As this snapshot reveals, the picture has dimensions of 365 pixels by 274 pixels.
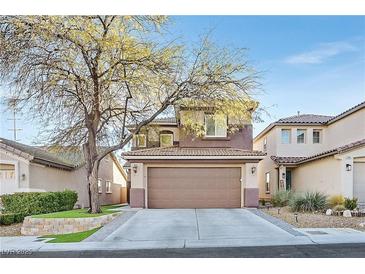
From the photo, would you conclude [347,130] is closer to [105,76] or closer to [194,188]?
[194,188]

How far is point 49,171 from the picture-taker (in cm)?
917

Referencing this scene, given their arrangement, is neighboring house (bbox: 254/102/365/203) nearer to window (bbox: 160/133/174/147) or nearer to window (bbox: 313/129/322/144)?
window (bbox: 313/129/322/144)

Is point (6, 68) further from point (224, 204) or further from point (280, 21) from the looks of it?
point (224, 204)

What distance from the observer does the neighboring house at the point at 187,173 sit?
1215 cm

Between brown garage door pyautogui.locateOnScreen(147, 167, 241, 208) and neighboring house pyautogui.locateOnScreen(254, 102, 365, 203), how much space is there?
2.41 m

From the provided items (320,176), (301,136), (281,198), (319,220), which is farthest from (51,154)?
(301,136)

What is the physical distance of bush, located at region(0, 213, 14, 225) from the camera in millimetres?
8758

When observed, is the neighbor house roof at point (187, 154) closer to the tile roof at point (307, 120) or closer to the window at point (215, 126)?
the window at point (215, 126)

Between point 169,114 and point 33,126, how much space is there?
3826 millimetres

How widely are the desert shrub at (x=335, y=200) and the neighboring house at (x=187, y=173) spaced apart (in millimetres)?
2413

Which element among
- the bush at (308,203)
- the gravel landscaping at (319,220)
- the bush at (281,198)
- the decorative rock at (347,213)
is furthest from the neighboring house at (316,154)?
the gravel landscaping at (319,220)
